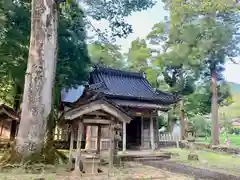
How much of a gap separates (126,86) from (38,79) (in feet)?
31.4

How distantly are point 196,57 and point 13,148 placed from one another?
16.6 metres

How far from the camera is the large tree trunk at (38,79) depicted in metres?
7.04

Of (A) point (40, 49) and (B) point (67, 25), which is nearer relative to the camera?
(A) point (40, 49)

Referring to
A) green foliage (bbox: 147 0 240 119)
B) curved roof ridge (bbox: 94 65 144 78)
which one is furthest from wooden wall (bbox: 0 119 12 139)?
green foliage (bbox: 147 0 240 119)

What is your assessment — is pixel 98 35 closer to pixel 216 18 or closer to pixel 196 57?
pixel 196 57

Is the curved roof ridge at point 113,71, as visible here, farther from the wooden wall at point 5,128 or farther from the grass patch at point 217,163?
the grass patch at point 217,163

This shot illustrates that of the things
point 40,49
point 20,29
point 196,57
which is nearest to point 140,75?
point 196,57

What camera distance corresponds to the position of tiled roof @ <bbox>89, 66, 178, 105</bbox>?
47.7ft

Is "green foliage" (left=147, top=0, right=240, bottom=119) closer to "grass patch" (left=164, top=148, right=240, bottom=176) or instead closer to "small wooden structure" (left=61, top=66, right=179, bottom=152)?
"small wooden structure" (left=61, top=66, right=179, bottom=152)

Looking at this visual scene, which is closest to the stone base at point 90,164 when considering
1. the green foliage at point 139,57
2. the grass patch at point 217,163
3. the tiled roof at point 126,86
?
the grass patch at point 217,163

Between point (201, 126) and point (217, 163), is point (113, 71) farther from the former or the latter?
point (201, 126)

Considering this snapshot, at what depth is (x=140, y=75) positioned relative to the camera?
61.0 feet

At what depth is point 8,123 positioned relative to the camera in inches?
502

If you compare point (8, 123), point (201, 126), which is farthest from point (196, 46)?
point (8, 123)
